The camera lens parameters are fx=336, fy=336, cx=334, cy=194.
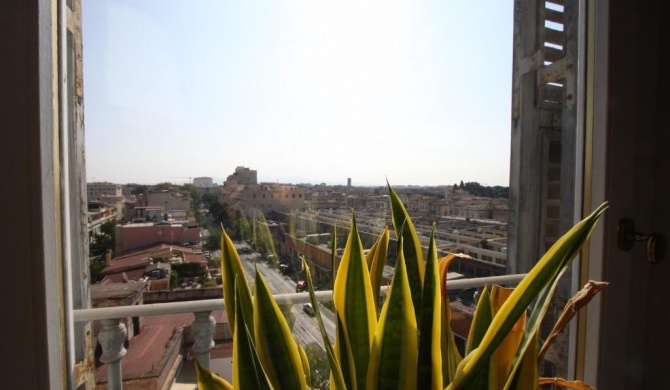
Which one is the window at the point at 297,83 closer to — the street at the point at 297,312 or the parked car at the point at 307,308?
the street at the point at 297,312

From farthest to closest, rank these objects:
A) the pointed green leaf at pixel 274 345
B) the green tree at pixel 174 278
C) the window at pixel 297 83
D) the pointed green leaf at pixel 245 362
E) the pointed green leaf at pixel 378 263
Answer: the green tree at pixel 174 278 < the window at pixel 297 83 < the pointed green leaf at pixel 378 263 < the pointed green leaf at pixel 274 345 < the pointed green leaf at pixel 245 362

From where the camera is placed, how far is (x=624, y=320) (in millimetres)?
1000

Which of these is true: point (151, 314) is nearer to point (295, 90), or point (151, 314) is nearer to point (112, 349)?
point (112, 349)

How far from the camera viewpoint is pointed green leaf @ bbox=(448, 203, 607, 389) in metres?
0.47

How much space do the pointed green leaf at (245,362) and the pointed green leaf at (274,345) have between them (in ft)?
0.32

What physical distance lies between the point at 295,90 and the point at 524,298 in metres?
1.12

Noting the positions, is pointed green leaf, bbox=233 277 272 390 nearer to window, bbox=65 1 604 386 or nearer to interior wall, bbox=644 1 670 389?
window, bbox=65 1 604 386

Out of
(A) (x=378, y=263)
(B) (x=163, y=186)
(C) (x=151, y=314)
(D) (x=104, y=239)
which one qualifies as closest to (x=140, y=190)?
(B) (x=163, y=186)

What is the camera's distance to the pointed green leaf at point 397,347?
50 centimetres

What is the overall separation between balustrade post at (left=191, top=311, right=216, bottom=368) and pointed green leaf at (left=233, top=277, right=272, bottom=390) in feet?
2.91

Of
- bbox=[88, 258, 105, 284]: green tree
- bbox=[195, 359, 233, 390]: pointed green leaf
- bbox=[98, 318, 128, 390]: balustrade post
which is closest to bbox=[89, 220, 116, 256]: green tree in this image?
bbox=[88, 258, 105, 284]: green tree

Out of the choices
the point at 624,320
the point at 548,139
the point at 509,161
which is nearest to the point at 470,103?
the point at 509,161

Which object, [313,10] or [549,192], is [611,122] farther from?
[313,10]

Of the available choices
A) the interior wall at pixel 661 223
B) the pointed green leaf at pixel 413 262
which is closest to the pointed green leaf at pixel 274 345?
the pointed green leaf at pixel 413 262
